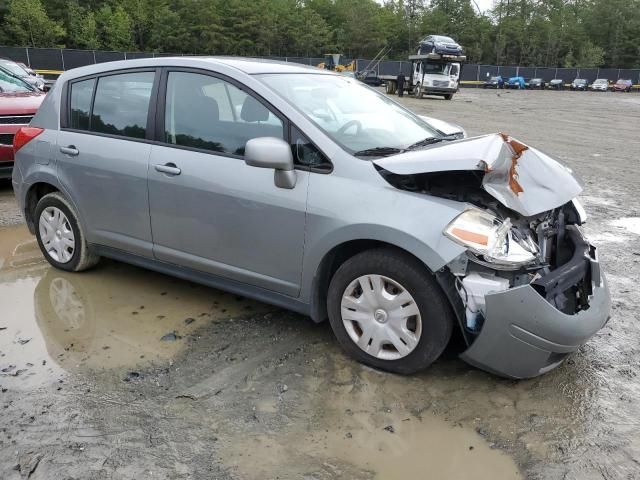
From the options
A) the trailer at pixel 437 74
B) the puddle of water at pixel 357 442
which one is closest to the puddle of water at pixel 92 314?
the puddle of water at pixel 357 442

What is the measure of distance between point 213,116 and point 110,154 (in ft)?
3.09

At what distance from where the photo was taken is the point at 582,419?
9.34 feet

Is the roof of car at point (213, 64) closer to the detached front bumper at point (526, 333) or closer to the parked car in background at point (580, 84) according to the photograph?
the detached front bumper at point (526, 333)

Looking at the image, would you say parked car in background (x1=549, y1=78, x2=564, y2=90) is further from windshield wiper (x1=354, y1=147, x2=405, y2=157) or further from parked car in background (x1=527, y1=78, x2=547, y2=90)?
windshield wiper (x1=354, y1=147, x2=405, y2=157)

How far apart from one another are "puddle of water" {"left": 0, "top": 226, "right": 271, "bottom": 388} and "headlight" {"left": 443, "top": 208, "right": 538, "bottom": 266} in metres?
1.81

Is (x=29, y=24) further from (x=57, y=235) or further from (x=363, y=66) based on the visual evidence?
(x=57, y=235)

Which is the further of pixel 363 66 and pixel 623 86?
pixel 623 86

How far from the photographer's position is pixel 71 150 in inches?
170

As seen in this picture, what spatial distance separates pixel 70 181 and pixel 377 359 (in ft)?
9.34

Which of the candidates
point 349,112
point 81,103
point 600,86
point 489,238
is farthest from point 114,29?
point 489,238

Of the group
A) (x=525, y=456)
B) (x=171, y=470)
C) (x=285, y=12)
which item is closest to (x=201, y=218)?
(x=171, y=470)

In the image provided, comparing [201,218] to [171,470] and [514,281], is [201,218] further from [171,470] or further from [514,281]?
[514,281]

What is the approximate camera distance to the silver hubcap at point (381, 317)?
3023mm

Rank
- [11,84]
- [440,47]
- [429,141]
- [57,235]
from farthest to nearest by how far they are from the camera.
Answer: [440,47] < [11,84] < [57,235] < [429,141]
